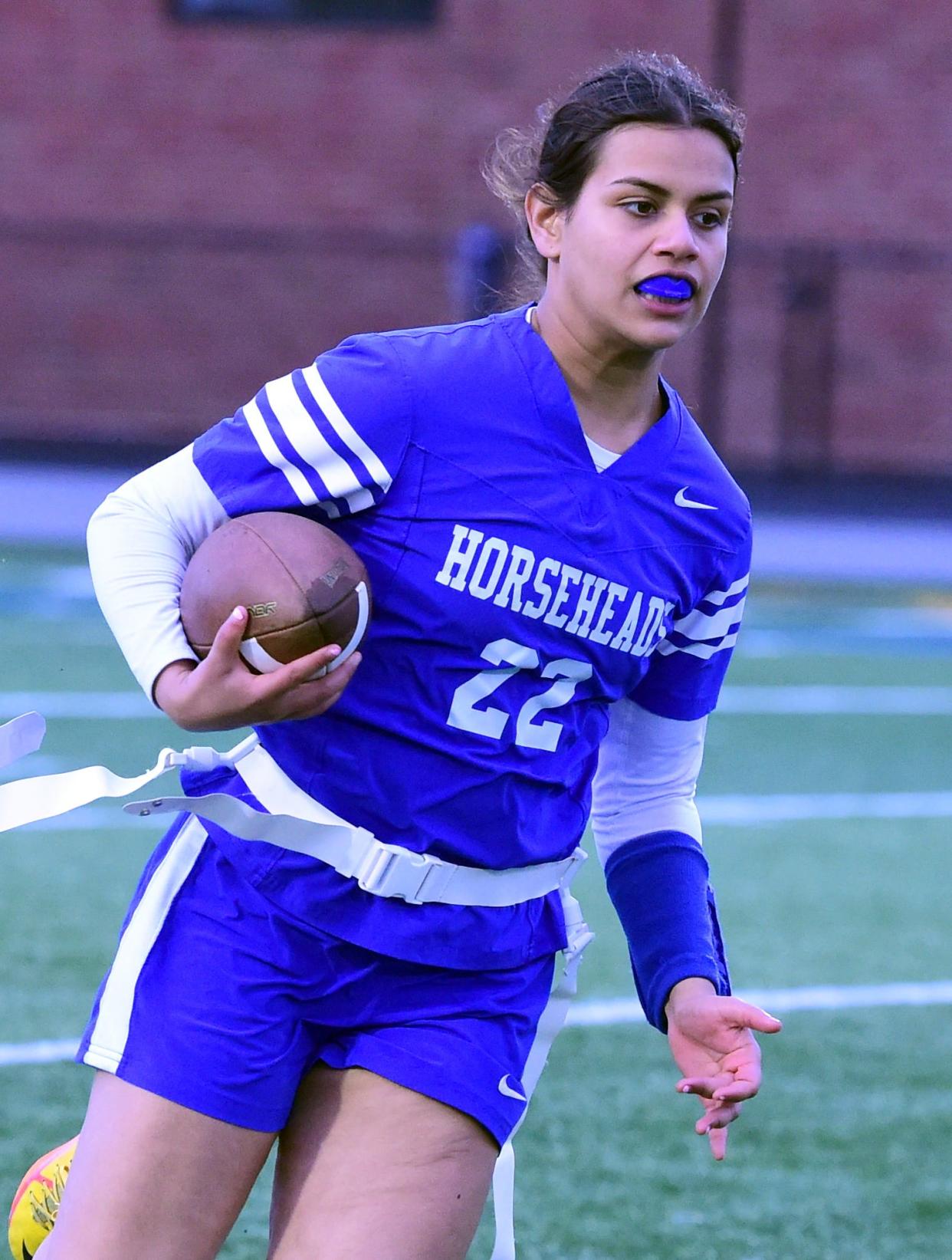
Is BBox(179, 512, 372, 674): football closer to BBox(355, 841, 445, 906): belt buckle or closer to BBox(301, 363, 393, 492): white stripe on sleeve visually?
BBox(301, 363, 393, 492): white stripe on sleeve

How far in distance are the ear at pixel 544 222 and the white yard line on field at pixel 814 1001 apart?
2.87 meters

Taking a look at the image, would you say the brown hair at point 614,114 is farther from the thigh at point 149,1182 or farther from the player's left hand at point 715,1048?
the thigh at point 149,1182

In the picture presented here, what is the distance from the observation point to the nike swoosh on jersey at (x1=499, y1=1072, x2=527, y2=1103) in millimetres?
2865

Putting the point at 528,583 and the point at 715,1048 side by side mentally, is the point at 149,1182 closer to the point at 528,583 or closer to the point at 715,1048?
the point at 715,1048

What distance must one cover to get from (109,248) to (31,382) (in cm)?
144

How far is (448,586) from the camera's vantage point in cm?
282

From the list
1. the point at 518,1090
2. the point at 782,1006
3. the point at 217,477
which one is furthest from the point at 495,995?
the point at 782,1006

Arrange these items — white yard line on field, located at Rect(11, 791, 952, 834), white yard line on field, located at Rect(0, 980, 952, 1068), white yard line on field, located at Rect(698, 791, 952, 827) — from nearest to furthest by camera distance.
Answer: white yard line on field, located at Rect(0, 980, 952, 1068) → white yard line on field, located at Rect(11, 791, 952, 834) → white yard line on field, located at Rect(698, 791, 952, 827)

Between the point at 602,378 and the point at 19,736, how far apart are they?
A: 3.28 ft

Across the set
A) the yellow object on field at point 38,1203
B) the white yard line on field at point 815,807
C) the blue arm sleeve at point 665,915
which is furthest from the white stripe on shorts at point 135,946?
the white yard line on field at point 815,807

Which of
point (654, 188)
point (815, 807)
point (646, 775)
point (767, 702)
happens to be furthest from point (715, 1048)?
point (767, 702)

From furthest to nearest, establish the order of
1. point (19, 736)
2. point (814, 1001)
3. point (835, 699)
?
point (835, 699) → point (814, 1001) → point (19, 736)

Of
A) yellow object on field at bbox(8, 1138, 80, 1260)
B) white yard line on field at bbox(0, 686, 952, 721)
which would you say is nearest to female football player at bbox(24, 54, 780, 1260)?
yellow object on field at bbox(8, 1138, 80, 1260)

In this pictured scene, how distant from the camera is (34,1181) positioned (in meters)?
3.29
